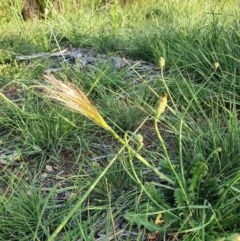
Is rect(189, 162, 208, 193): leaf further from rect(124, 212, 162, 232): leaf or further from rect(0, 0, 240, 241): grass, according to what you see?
rect(124, 212, 162, 232): leaf

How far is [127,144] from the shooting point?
128 centimetres

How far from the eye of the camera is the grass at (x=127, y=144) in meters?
1.59

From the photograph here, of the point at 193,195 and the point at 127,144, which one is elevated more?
the point at 127,144

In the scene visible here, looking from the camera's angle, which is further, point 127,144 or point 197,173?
point 197,173

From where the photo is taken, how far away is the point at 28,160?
7.16ft

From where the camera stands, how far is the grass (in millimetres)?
1588

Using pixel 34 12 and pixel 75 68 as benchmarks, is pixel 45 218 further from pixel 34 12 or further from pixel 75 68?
pixel 34 12

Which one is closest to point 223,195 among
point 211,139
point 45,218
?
point 211,139

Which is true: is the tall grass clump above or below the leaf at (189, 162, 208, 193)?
below

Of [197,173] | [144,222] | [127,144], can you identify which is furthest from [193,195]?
[127,144]

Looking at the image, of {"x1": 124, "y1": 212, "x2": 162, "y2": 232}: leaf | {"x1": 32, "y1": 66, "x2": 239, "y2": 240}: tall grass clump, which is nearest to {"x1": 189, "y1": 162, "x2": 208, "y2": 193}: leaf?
{"x1": 32, "y1": 66, "x2": 239, "y2": 240}: tall grass clump

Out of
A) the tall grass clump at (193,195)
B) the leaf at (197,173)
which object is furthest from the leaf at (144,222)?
the leaf at (197,173)

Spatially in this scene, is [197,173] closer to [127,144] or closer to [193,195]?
[193,195]

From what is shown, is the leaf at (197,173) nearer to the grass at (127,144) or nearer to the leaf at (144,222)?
the grass at (127,144)
